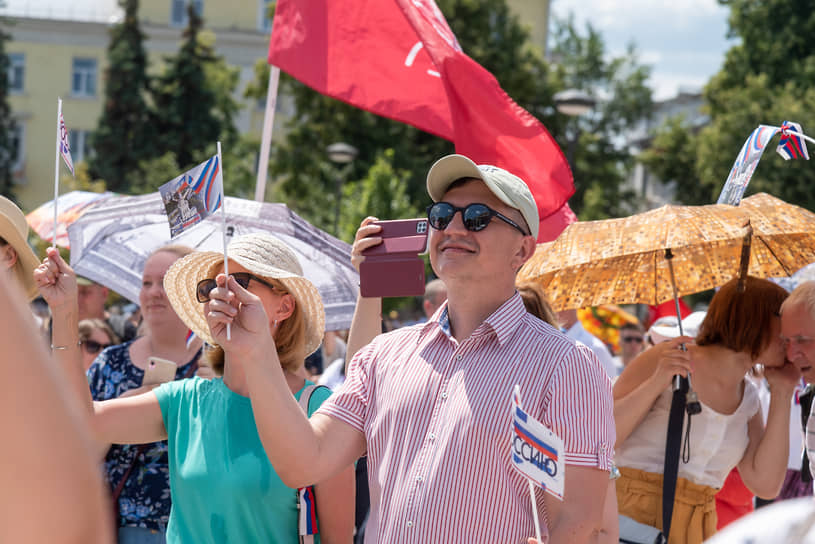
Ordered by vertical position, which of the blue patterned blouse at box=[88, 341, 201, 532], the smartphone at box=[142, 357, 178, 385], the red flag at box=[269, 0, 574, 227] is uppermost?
the red flag at box=[269, 0, 574, 227]

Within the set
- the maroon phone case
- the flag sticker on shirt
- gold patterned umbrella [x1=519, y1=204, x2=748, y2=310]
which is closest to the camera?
the flag sticker on shirt

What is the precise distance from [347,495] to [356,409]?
1.43 feet

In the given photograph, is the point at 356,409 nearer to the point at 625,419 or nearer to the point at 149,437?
the point at 149,437

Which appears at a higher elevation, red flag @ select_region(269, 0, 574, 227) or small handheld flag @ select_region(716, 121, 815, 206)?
red flag @ select_region(269, 0, 574, 227)

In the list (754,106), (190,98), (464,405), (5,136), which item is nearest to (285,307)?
(464,405)

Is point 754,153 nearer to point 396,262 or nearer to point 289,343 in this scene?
point 396,262

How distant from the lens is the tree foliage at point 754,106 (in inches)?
899

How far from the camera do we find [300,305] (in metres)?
3.35

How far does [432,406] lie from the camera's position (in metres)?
2.55

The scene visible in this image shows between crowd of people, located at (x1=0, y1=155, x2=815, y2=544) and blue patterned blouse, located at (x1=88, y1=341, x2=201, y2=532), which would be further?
blue patterned blouse, located at (x1=88, y1=341, x2=201, y2=532)

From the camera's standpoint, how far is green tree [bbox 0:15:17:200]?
38312mm

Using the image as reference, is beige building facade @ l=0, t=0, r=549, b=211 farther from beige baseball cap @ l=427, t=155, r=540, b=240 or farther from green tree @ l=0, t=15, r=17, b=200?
beige baseball cap @ l=427, t=155, r=540, b=240

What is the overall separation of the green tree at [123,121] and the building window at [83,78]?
192 inches

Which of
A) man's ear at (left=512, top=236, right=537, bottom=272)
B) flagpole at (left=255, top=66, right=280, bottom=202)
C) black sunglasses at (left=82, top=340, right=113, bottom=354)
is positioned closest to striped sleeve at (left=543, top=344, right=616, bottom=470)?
man's ear at (left=512, top=236, right=537, bottom=272)
